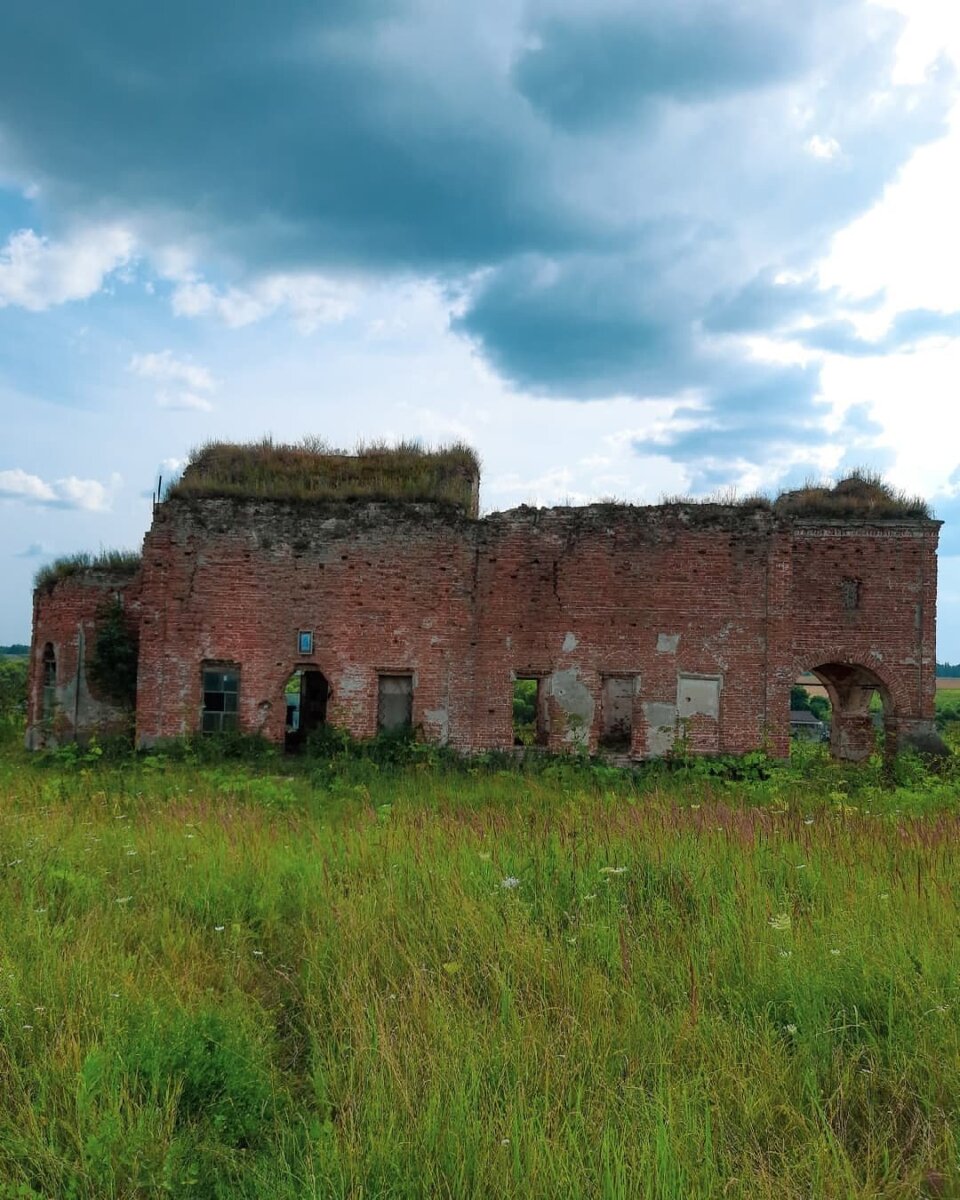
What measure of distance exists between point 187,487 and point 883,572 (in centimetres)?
1291

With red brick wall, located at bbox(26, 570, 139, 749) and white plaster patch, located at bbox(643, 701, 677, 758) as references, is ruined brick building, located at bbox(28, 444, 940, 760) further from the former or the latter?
red brick wall, located at bbox(26, 570, 139, 749)

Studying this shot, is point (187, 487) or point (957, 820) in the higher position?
point (187, 487)

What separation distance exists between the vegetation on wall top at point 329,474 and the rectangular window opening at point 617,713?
4.26 m

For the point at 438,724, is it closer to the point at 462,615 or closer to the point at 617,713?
the point at 462,615

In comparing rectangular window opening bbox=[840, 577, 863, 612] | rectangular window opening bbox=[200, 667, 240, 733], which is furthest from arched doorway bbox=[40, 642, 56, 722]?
rectangular window opening bbox=[840, 577, 863, 612]

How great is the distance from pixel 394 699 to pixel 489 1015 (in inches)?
438

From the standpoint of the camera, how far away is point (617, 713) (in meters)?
18.4

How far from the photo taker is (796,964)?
3.76 metres

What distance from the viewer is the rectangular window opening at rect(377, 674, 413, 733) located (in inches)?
569

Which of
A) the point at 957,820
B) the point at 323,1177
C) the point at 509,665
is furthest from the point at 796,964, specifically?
the point at 509,665

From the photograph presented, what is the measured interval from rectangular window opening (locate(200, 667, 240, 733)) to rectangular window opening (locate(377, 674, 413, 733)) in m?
2.53

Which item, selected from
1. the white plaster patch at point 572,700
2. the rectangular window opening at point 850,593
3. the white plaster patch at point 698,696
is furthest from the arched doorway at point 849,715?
the white plaster patch at point 572,700

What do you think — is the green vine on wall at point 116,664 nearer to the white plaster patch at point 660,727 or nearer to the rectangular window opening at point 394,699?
the rectangular window opening at point 394,699

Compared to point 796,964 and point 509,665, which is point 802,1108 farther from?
point 509,665
